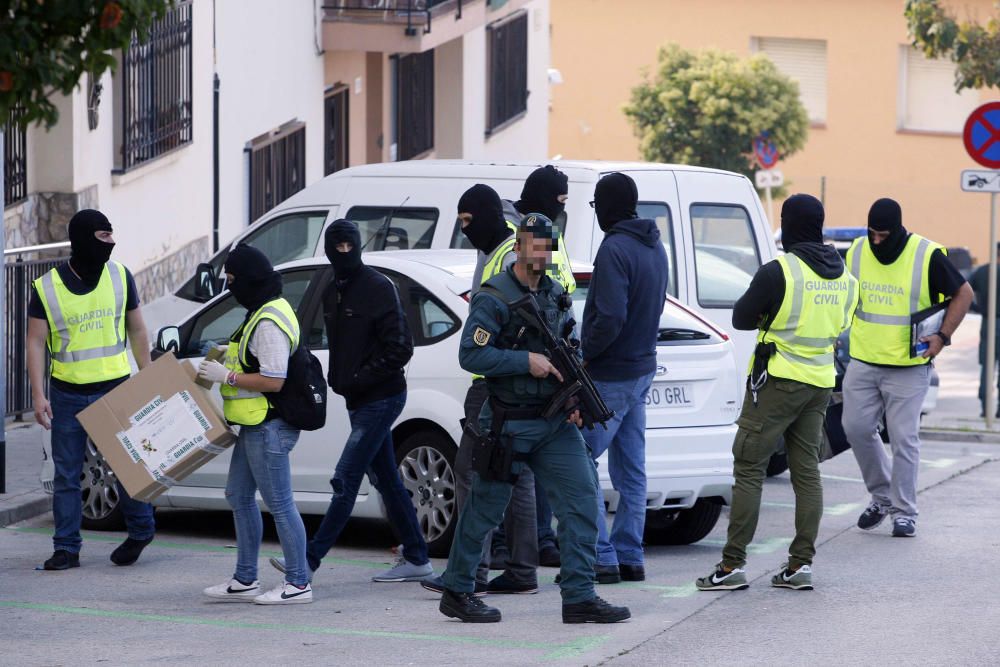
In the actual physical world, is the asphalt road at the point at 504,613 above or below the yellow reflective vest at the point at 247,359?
below

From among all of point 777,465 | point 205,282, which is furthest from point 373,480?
point 777,465

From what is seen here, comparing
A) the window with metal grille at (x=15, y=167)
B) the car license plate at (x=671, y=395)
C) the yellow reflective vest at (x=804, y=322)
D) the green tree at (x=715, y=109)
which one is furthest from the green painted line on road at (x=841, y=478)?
the green tree at (x=715, y=109)

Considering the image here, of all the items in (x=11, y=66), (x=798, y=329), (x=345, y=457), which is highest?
(x=11, y=66)

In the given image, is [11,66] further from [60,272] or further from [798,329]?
[798,329]

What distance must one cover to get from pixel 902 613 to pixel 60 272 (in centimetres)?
439

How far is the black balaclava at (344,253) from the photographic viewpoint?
8.47m

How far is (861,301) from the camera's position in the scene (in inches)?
416

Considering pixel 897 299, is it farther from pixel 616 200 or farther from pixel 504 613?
pixel 504 613

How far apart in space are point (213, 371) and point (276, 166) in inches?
540

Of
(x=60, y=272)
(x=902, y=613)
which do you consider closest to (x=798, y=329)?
(x=902, y=613)

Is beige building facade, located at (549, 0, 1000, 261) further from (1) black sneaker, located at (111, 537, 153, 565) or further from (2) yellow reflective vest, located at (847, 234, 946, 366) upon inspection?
(1) black sneaker, located at (111, 537, 153, 565)

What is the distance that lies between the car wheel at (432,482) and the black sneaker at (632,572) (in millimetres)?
933

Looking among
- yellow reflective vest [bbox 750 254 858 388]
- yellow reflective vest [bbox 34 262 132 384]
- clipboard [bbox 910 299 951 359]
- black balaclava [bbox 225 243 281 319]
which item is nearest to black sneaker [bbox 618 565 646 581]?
yellow reflective vest [bbox 750 254 858 388]

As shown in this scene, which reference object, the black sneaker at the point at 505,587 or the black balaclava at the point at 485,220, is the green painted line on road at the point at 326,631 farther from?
the black balaclava at the point at 485,220
